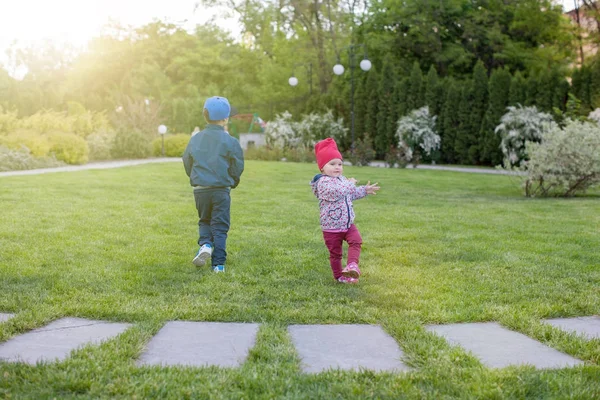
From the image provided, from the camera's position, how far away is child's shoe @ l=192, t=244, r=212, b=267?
15.9 ft

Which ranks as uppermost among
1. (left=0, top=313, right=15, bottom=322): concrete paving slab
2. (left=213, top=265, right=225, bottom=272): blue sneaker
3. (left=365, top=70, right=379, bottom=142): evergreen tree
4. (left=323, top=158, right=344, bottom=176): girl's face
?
(left=365, top=70, right=379, bottom=142): evergreen tree

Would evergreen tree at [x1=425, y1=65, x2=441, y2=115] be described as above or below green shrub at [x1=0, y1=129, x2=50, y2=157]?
above

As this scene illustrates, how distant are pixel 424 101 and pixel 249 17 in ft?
71.6

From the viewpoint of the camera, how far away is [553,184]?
1088cm

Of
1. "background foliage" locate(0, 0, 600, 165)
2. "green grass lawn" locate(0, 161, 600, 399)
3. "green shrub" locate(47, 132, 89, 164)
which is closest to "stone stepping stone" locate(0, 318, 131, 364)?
"green grass lawn" locate(0, 161, 600, 399)

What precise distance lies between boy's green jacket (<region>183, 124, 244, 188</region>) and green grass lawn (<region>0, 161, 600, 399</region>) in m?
0.72

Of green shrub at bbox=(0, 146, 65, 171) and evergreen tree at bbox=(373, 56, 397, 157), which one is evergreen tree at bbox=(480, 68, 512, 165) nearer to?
evergreen tree at bbox=(373, 56, 397, 157)

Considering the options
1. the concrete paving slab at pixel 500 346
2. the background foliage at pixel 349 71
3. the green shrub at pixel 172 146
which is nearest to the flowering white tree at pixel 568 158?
the background foliage at pixel 349 71

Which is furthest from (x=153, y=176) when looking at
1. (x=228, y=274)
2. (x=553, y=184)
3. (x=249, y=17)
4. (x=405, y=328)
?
(x=249, y=17)

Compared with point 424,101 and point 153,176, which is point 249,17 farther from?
point 153,176

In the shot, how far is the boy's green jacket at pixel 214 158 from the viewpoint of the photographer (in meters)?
4.94

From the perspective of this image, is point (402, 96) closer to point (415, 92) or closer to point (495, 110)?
point (415, 92)

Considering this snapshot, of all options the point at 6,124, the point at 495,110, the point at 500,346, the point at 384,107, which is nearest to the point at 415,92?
the point at 384,107

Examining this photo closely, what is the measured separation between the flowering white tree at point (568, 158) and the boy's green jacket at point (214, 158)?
725cm
